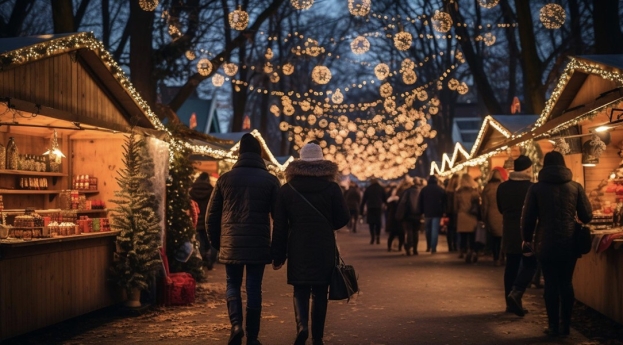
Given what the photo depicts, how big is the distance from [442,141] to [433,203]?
2442 cm

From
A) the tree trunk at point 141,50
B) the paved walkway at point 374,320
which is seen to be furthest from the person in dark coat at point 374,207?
the tree trunk at point 141,50

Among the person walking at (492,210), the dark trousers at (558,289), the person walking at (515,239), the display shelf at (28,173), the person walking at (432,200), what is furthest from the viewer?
the person walking at (432,200)

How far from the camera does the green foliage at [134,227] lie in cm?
1275

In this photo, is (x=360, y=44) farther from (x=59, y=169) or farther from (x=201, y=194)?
(x=59, y=169)

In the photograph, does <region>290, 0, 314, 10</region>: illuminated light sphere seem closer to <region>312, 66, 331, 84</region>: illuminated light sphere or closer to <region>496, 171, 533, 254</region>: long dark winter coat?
<region>496, 171, 533, 254</region>: long dark winter coat

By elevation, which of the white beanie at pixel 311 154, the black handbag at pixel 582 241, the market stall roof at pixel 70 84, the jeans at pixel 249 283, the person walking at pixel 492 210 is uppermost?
the market stall roof at pixel 70 84

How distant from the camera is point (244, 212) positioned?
9352mm

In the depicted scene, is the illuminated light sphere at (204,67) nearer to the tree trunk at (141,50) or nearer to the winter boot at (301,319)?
the tree trunk at (141,50)

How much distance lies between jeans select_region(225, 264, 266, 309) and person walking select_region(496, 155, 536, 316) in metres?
3.82

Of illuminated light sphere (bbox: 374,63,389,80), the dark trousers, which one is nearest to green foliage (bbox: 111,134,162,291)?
the dark trousers

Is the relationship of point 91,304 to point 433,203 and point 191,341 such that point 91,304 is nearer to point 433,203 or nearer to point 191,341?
point 191,341

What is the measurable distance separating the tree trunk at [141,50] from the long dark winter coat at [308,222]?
9.13 meters

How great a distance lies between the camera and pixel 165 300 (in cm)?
1346

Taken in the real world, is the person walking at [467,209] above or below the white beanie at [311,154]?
below
